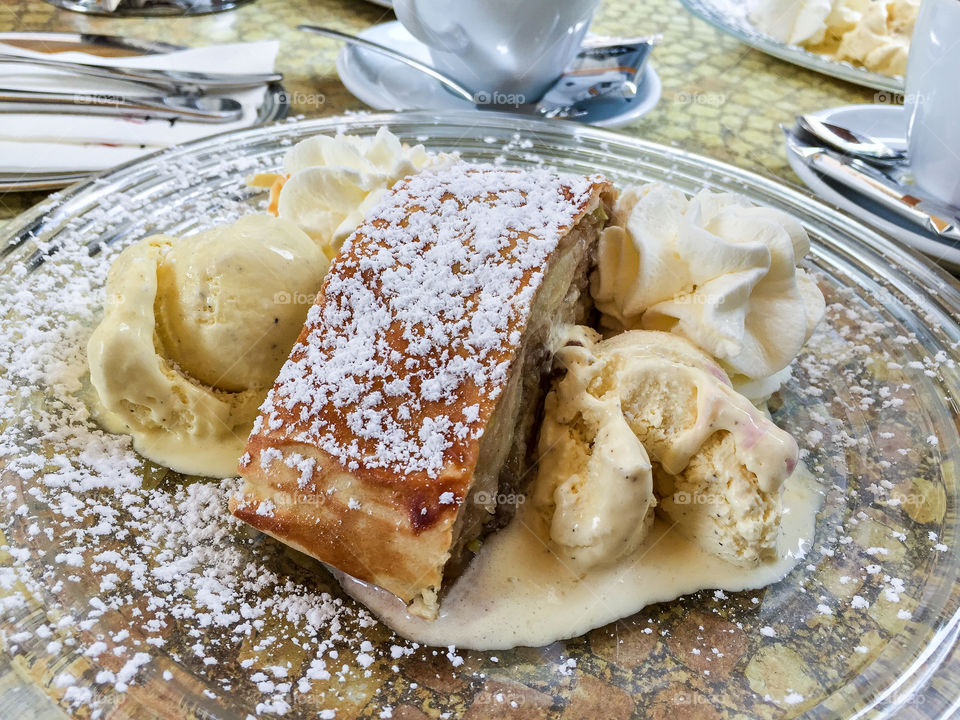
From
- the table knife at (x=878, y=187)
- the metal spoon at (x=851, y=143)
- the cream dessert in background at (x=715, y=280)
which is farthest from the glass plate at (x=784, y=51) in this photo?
the cream dessert in background at (x=715, y=280)

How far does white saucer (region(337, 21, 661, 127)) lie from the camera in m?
1.94

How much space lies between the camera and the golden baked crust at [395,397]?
957 mm

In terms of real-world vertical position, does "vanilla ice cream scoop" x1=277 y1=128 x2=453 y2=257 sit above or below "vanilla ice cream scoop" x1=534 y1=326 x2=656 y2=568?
above

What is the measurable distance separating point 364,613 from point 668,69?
6.60 feet

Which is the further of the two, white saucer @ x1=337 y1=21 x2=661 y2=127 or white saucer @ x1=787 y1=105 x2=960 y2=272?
white saucer @ x1=337 y1=21 x2=661 y2=127

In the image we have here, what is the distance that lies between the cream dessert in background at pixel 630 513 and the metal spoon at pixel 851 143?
973mm

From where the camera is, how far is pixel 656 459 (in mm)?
1111

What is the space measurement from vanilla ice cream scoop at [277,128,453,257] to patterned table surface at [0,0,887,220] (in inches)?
24.0

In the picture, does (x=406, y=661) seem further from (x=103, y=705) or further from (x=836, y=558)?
(x=836, y=558)

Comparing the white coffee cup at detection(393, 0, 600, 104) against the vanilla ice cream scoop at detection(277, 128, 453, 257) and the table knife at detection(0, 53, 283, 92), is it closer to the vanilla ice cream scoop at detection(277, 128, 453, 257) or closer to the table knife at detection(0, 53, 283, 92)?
the table knife at detection(0, 53, 283, 92)

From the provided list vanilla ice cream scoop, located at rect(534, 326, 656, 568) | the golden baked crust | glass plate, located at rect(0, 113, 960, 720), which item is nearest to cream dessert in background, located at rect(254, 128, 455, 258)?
the golden baked crust

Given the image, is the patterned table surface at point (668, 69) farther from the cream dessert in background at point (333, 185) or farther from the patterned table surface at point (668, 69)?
the cream dessert in background at point (333, 185)

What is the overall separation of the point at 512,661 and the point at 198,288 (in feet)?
2.28

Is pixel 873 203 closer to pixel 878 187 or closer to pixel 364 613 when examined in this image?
pixel 878 187
